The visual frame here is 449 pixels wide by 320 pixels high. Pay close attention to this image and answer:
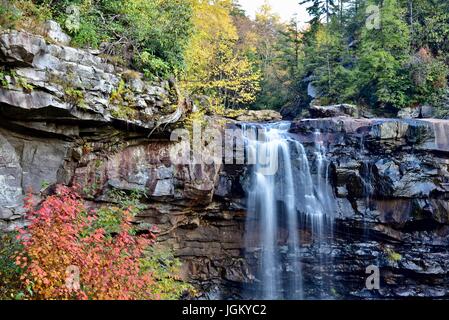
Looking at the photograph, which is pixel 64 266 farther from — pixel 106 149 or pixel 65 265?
pixel 106 149

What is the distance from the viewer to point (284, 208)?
12039 millimetres

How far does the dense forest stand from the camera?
32.8ft

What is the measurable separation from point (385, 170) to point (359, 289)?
4.02 meters

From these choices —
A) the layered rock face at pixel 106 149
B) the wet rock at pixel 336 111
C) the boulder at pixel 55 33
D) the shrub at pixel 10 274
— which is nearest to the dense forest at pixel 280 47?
the boulder at pixel 55 33

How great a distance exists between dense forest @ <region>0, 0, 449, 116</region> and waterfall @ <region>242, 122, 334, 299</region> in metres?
3.34

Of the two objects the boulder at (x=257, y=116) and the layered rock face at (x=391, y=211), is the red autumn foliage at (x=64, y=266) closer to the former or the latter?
the layered rock face at (x=391, y=211)

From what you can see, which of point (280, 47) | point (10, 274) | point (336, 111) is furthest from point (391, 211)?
point (280, 47)

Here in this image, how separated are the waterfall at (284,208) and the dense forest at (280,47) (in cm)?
334

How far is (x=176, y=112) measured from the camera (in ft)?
32.2

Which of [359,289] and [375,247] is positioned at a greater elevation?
[375,247]

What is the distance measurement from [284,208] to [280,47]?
15778 mm

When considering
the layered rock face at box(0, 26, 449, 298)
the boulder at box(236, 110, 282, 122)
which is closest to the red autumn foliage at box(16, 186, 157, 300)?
the layered rock face at box(0, 26, 449, 298)
